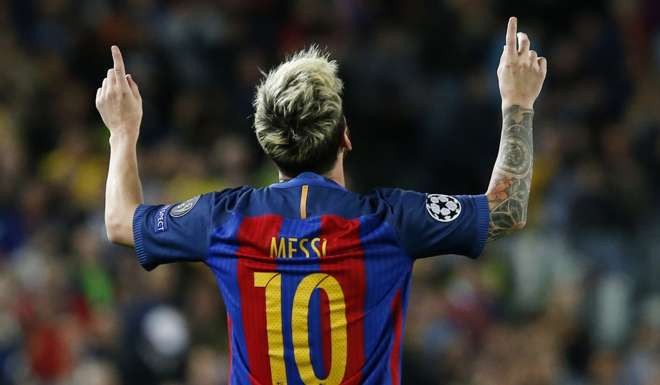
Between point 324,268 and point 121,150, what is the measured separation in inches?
33.3

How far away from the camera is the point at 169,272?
35.4ft

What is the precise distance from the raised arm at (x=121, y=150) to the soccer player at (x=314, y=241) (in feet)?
0.28

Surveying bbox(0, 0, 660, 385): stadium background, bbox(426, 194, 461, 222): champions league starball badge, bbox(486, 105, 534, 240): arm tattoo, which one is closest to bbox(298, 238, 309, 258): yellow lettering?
bbox(426, 194, 461, 222): champions league starball badge

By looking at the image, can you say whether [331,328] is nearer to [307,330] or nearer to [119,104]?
[307,330]

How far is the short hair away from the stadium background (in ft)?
19.9

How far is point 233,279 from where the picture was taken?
4254 mm

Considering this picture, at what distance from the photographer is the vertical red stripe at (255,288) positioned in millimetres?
4207

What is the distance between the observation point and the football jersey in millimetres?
4180

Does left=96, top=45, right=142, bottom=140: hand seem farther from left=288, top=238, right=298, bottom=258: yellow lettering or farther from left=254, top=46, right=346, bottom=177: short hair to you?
left=288, top=238, right=298, bottom=258: yellow lettering

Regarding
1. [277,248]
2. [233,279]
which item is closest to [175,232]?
[233,279]

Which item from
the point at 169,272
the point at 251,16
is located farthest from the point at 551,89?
the point at 169,272

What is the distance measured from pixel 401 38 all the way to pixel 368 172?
1931 mm

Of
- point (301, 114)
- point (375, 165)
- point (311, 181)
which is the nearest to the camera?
point (301, 114)

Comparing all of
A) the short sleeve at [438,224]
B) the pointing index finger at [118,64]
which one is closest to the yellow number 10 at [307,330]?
the short sleeve at [438,224]
